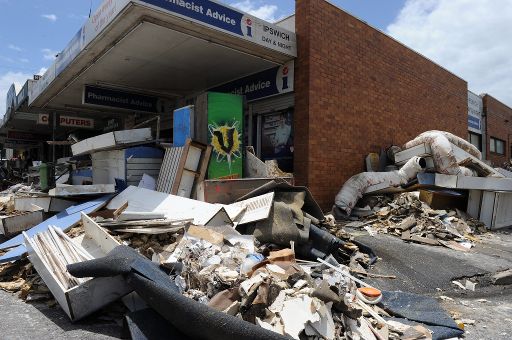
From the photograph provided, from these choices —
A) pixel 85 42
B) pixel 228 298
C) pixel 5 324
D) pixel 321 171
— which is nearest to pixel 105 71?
pixel 85 42

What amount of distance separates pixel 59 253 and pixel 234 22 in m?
5.51

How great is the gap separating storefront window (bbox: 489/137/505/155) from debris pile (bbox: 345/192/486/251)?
1424 cm

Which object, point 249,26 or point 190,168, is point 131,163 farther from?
point 249,26

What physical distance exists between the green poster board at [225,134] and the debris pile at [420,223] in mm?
2811

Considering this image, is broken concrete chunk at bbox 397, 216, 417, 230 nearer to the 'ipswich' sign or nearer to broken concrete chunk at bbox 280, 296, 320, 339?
the 'ipswich' sign

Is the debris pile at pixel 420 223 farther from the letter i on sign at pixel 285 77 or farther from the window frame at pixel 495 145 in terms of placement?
the window frame at pixel 495 145

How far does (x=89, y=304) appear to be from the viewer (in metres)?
3.36

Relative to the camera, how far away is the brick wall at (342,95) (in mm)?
8500

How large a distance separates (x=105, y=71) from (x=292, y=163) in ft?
18.3

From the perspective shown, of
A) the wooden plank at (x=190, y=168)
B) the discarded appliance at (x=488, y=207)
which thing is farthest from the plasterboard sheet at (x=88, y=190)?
the discarded appliance at (x=488, y=207)

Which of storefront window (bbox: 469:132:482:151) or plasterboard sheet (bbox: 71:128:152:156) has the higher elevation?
storefront window (bbox: 469:132:482:151)

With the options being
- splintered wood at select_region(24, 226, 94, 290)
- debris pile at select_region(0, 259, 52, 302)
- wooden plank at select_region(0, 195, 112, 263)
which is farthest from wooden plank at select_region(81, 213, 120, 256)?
wooden plank at select_region(0, 195, 112, 263)

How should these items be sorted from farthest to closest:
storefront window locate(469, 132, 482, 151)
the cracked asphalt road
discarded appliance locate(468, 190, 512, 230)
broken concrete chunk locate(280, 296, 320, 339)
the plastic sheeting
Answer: storefront window locate(469, 132, 482, 151)
discarded appliance locate(468, 190, 512, 230)
the plastic sheeting
the cracked asphalt road
broken concrete chunk locate(280, 296, 320, 339)

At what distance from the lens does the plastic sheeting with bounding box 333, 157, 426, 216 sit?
841cm
